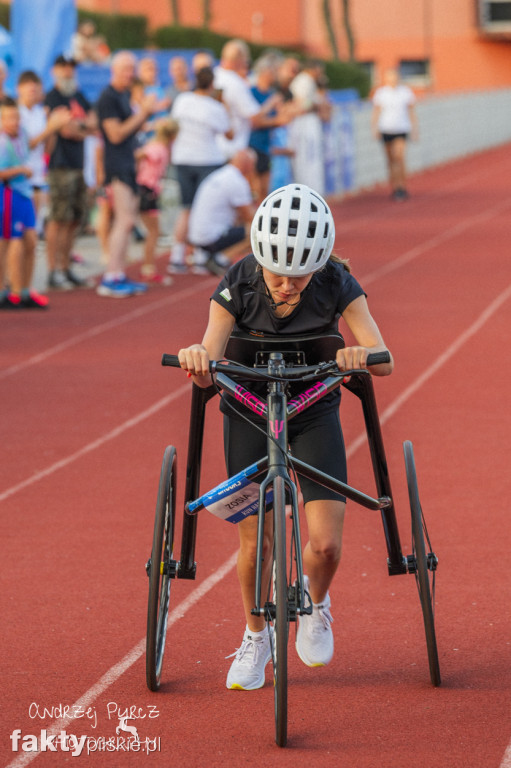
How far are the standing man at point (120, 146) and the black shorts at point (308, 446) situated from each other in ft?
29.6

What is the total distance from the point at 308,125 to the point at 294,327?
18.4 metres

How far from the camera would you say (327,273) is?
15.2 feet

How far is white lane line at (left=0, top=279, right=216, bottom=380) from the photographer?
10906 millimetres

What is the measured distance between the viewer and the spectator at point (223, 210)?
46.8ft

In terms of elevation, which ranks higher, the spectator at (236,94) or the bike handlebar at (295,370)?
the spectator at (236,94)

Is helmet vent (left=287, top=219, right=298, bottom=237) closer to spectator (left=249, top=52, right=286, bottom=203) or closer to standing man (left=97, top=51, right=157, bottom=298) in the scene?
standing man (left=97, top=51, right=157, bottom=298)

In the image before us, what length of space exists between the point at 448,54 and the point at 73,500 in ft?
188

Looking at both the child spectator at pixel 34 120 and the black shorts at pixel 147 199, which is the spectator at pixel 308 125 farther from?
the child spectator at pixel 34 120

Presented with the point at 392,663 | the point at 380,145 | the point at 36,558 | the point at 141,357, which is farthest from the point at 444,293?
the point at 380,145

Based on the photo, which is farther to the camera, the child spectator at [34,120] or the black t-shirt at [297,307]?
the child spectator at [34,120]

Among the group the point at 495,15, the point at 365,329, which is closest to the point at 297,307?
the point at 365,329

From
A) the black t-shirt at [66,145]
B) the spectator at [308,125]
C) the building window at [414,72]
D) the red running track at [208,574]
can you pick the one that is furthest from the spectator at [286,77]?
the building window at [414,72]

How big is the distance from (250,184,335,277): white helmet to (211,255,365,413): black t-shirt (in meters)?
0.19

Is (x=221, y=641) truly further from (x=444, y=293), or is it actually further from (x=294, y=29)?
(x=294, y=29)
